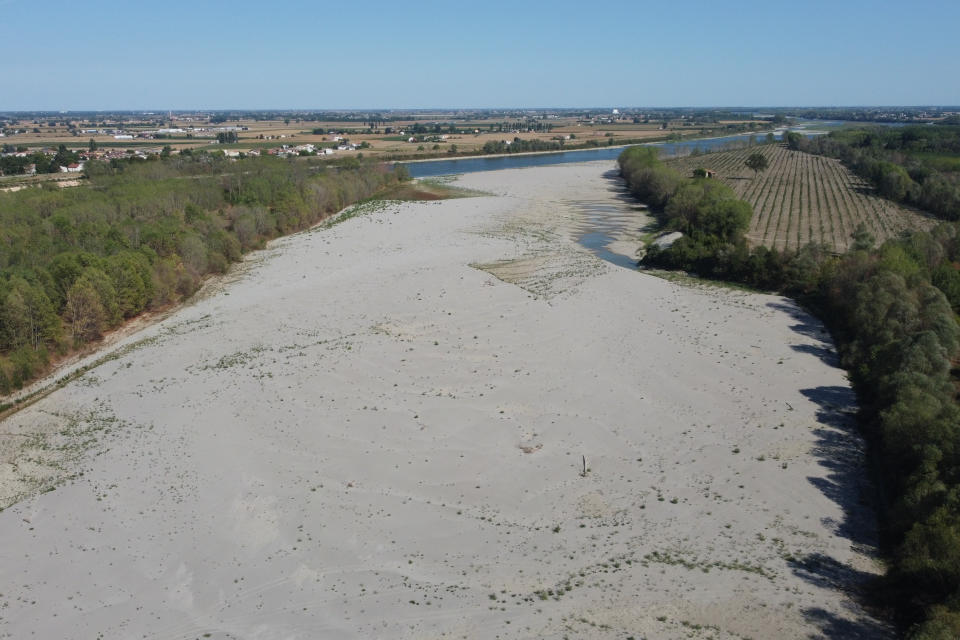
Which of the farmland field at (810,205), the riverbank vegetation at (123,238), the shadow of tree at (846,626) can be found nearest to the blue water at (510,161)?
the farmland field at (810,205)

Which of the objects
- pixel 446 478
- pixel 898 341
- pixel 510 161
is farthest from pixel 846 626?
pixel 510 161

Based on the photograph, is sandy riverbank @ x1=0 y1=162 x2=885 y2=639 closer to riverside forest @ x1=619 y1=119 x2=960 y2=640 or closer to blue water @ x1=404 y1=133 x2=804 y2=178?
riverside forest @ x1=619 y1=119 x2=960 y2=640

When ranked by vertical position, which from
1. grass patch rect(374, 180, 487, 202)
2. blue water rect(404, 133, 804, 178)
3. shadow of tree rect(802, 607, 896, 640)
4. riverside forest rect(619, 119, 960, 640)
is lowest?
shadow of tree rect(802, 607, 896, 640)

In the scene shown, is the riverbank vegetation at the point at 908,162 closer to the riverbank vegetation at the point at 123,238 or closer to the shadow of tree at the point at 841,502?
the shadow of tree at the point at 841,502

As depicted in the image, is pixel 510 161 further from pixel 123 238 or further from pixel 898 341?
pixel 898 341

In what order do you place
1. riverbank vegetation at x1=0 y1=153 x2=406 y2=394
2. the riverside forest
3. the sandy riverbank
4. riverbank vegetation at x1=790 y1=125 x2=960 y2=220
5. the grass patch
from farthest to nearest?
1. the grass patch
2. riverbank vegetation at x1=790 y1=125 x2=960 y2=220
3. riverbank vegetation at x1=0 y1=153 x2=406 y2=394
4. the sandy riverbank
5. the riverside forest

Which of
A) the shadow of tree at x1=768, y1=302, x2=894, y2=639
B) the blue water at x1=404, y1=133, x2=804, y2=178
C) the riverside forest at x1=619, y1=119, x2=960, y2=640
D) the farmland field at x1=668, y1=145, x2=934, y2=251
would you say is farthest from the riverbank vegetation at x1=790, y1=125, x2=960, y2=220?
the shadow of tree at x1=768, y1=302, x2=894, y2=639
